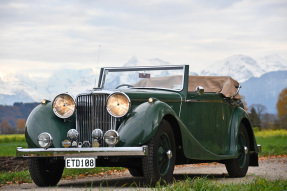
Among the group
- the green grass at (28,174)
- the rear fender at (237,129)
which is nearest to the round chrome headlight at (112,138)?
the green grass at (28,174)

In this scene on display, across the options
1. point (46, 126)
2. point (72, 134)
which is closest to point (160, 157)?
point (72, 134)

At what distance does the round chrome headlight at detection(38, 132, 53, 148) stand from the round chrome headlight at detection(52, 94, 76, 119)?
492 millimetres

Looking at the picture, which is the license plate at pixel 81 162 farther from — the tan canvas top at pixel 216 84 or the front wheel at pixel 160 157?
the tan canvas top at pixel 216 84

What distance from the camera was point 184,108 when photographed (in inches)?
339

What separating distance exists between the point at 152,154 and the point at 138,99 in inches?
45.1

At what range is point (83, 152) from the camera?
6.93 meters

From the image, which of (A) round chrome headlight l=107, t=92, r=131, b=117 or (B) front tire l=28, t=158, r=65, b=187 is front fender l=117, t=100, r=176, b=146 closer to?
(A) round chrome headlight l=107, t=92, r=131, b=117

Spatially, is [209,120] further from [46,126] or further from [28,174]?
[28,174]

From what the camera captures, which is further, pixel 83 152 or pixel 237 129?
pixel 237 129

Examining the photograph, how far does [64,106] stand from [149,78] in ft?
6.02

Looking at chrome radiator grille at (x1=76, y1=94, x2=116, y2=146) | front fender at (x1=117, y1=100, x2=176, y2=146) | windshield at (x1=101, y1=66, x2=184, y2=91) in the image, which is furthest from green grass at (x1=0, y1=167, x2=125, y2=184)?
front fender at (x1=117, y1=100, x2=176, y2=146)

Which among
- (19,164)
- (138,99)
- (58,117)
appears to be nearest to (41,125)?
(58,117)

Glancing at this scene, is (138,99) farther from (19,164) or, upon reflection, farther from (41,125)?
(19,164)

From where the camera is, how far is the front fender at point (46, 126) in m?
7.54
